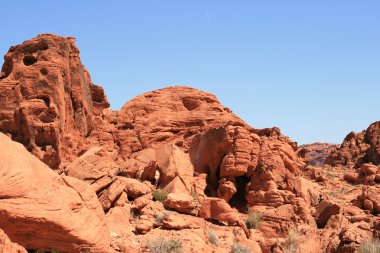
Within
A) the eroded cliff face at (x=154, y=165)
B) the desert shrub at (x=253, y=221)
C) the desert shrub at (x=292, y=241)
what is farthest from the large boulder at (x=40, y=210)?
the desert shrub at (x=253, y=221)

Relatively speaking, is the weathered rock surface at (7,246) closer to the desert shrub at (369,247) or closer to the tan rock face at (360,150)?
the desert shrub at (369,247)

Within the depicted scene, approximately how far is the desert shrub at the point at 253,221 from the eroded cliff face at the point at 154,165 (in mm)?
139

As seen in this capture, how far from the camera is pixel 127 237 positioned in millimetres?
12648

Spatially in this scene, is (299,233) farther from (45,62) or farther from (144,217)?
(45,62)

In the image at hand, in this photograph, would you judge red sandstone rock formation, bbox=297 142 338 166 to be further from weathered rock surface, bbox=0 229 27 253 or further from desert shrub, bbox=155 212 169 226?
weathered rock surface, bbox=0 229 27 253

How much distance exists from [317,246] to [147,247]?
24.4 ft

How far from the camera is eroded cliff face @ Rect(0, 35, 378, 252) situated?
13.8 m

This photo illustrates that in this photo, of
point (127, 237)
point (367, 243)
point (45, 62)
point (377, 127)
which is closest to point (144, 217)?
point (127, 237)

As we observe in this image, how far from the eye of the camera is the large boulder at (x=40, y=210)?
930 centimetres

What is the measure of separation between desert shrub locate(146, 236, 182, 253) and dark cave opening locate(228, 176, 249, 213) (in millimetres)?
8132

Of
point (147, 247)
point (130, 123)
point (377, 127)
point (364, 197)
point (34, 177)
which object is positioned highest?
point (377, 127)

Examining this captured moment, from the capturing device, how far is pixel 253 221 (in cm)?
1772

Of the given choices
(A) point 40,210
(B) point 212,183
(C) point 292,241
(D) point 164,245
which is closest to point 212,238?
(D) point 164,245

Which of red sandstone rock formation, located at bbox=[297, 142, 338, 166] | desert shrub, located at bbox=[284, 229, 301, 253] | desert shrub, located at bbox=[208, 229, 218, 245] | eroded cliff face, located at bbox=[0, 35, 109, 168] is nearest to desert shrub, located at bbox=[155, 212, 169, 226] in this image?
desert shrub, located at bbox=[208, 229, 218, 245]
